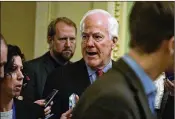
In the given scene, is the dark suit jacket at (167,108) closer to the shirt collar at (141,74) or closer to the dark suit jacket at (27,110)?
the dark suit jacket at (27,110)

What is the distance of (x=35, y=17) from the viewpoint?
2.84 metres

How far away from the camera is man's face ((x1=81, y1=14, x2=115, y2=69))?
73.1 inches

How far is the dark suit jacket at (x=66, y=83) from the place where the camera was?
177 centimetres

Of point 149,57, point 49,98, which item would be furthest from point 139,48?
point 49,98

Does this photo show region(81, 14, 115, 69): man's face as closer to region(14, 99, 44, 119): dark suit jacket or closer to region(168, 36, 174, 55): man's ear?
region(14, 99, 44, 119): dark suit jacket

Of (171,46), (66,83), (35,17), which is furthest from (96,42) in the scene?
(35,17)

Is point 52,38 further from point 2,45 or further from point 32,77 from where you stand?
point 2,45

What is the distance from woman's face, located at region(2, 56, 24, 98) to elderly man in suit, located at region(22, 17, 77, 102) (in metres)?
0.49

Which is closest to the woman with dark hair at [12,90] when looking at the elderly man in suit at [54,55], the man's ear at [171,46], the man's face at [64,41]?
A: the elderly man in suit at [54,55]

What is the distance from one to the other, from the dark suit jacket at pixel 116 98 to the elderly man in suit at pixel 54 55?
1.24m

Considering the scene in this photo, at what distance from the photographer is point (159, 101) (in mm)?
1693

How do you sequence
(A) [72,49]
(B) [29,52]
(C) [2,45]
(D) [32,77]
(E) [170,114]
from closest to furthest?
(C) [2,45]
(E) [170,114]
(D) [32,77]
(A) [72,49]
(B) [29,52]

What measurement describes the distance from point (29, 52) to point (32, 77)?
24.0 inches

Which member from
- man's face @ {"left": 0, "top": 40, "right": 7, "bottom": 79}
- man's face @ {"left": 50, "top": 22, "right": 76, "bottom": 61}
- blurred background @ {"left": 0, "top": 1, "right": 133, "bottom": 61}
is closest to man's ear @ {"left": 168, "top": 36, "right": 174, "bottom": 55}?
man's face @ {"left": 0, "top": 40, "right": 7, "bottom": 79}
